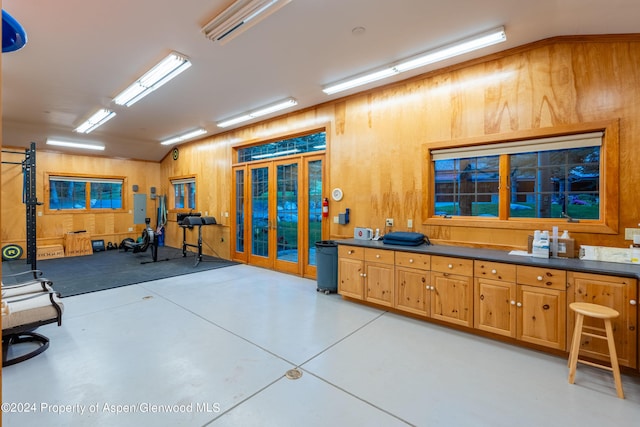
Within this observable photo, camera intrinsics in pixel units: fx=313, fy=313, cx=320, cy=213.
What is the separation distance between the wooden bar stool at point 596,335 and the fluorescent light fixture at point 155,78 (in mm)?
4868

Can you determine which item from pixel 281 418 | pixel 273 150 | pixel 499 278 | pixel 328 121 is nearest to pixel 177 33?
pixel 328 121

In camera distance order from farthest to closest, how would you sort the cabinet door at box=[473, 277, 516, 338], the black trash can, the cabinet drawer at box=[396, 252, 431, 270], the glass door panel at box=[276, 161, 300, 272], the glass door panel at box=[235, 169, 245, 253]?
1. the glass door panel at box=[235, 169, 245, 253]
2. the glass door panel at box=[276, 161, 300, 272]
3. the black trash can
4. the cabinet drawer at box=[396, 252, 431, 270]
5. the cabinet door at box=[473, 277, 516, 338]

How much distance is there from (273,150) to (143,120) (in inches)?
111

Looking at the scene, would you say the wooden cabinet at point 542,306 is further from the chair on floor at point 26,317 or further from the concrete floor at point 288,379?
the chair on floor at point 26,317

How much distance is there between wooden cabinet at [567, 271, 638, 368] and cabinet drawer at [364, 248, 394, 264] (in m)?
1.82

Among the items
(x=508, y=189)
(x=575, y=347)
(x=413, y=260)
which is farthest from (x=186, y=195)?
(x=575, y=347)

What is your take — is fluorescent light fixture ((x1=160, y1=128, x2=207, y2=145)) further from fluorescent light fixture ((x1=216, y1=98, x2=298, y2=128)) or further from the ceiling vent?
the ceiling vent

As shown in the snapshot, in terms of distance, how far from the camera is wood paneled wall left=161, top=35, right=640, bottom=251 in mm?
3139

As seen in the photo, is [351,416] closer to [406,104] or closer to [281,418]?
[281,418]

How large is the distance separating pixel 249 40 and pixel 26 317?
3.62m

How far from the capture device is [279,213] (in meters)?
6.38

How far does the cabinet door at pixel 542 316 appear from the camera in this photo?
2.95 metres

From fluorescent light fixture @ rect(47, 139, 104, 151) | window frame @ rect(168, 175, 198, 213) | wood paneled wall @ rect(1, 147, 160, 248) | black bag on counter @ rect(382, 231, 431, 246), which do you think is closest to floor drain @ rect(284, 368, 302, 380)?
black bag on counter @ rect(382, 231, 431, 246)

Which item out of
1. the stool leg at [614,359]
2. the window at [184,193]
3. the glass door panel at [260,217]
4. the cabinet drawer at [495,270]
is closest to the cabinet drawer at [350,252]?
the cabinet drawer at [495,270]
